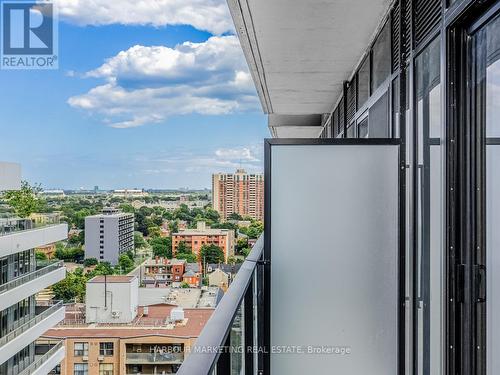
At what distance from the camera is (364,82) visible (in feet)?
13.2

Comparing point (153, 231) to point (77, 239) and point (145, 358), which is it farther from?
point (145, 358)

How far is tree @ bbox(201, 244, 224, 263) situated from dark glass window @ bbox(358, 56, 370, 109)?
178 centimetres

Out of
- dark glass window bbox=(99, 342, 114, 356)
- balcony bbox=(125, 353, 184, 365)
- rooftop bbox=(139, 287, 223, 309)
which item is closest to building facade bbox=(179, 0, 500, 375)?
rooftop bbox=(139, 287, 223, 309)

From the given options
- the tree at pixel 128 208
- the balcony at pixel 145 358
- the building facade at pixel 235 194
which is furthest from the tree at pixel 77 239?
the building facade at pixel 235 194

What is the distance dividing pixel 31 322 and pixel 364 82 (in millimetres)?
9001

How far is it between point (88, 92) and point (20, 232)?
26.6 ft

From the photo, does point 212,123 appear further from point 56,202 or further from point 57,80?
point 56,202

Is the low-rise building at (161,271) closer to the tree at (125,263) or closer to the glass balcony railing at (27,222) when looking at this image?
the tree at (125,263)

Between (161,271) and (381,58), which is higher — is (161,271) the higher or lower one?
the lower one

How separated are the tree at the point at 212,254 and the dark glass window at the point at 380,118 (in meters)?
1.55

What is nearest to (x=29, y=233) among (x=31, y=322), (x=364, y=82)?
(x=31, y=322)

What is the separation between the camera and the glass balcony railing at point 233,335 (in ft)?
3.55

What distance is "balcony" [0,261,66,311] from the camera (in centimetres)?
851

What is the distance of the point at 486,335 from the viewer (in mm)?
1733
